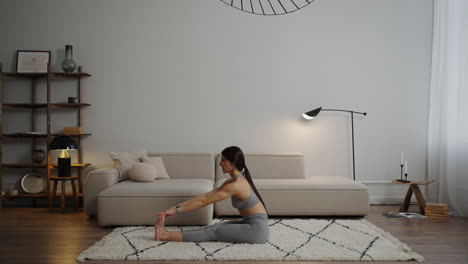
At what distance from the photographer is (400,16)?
5.46 metres

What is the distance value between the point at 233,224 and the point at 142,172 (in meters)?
1.51

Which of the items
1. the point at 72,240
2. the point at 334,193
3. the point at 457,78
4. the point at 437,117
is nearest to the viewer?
the point at 72,240

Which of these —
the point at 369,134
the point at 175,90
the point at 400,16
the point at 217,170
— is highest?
the point at 400,16

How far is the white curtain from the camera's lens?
479 centimetres

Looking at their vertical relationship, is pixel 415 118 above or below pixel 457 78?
below

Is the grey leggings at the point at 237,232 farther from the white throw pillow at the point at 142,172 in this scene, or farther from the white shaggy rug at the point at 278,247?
the white throw pillow at the point at 142,172

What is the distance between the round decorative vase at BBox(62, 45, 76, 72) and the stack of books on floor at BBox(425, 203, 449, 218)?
167 inches

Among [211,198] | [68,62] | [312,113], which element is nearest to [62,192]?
[68,62]

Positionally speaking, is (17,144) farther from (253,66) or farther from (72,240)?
(253,66)

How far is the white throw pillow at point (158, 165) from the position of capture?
15.9 ft

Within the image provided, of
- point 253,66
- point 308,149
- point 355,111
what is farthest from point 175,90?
point 355,111

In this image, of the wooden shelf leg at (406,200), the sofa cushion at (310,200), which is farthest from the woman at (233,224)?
the wooden shelf leg at (406,200)

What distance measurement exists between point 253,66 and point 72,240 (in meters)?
2.94

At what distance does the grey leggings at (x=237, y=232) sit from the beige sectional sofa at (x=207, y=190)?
697 millimetres
